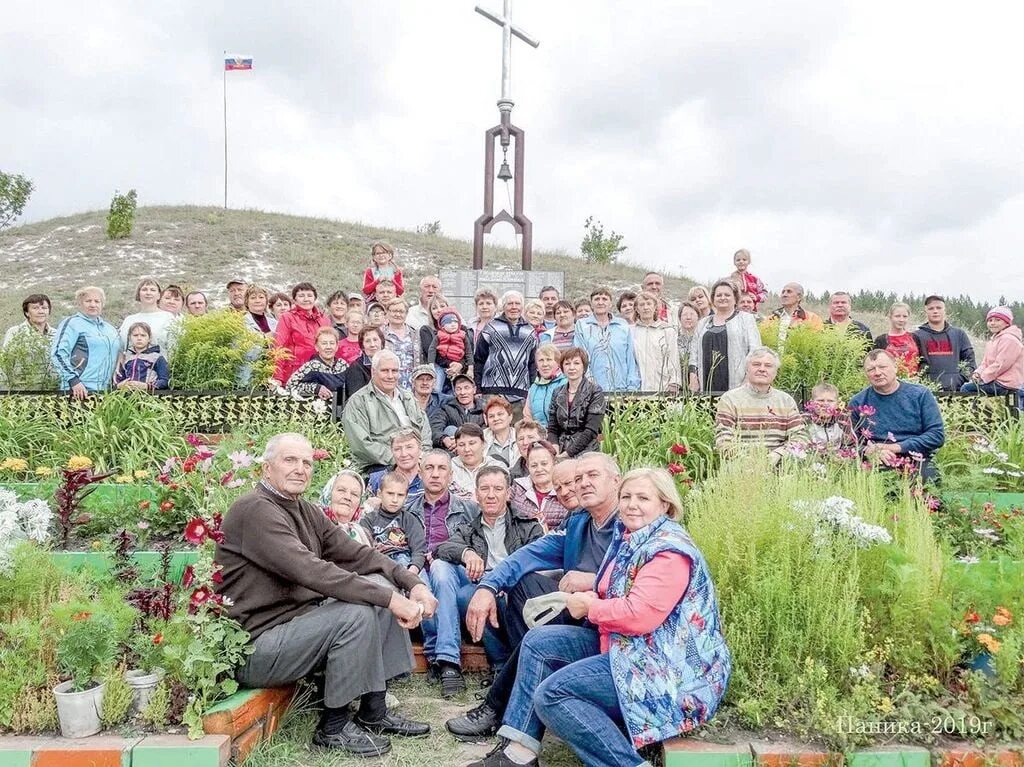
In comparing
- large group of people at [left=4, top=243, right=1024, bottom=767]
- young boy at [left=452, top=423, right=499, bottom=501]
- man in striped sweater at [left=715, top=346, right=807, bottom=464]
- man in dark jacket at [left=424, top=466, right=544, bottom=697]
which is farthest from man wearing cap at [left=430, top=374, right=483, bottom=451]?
man in striped sweater at [left=715, top=346, right=807, bottom=464]

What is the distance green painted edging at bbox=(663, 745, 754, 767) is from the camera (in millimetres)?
2965

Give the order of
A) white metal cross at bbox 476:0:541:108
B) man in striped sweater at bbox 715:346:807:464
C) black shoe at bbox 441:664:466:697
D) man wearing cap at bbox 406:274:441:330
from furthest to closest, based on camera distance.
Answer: white metal cross at bbox 476:0:541:108 < man wearing cap at bbox 406:274:441:330 < man in striped sweater at bbox 715:346:807:464 < black shoe at bbox 441:664:466:697

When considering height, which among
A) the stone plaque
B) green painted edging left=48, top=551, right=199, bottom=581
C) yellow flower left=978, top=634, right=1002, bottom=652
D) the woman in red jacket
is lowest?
green painted edging left=48, top=551, right=199, bottom=581

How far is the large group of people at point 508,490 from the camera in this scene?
3.12 metres

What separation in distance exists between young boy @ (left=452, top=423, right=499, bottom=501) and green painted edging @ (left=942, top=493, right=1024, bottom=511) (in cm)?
313

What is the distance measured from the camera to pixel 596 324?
7629mm

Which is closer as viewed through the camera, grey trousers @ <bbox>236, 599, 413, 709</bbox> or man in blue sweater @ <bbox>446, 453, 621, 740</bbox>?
grey trousers @ <bbox>236, 599, 413, 709</bbox>

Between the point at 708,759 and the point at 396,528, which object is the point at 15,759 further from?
the point at 708,759

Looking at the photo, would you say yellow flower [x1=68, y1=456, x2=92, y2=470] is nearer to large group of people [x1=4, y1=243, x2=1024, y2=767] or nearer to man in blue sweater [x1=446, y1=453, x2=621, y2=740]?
large group of people [x1=4, y1=243, x2=1024, y2=767]

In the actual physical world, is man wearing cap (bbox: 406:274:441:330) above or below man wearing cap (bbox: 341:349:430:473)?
above

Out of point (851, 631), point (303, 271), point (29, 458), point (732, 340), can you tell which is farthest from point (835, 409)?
point (303, 271)

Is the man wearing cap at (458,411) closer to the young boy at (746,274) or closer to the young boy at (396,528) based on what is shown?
the young boy at (396,528)

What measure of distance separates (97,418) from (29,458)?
58 cm

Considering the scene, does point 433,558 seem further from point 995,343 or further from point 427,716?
point 995,343
